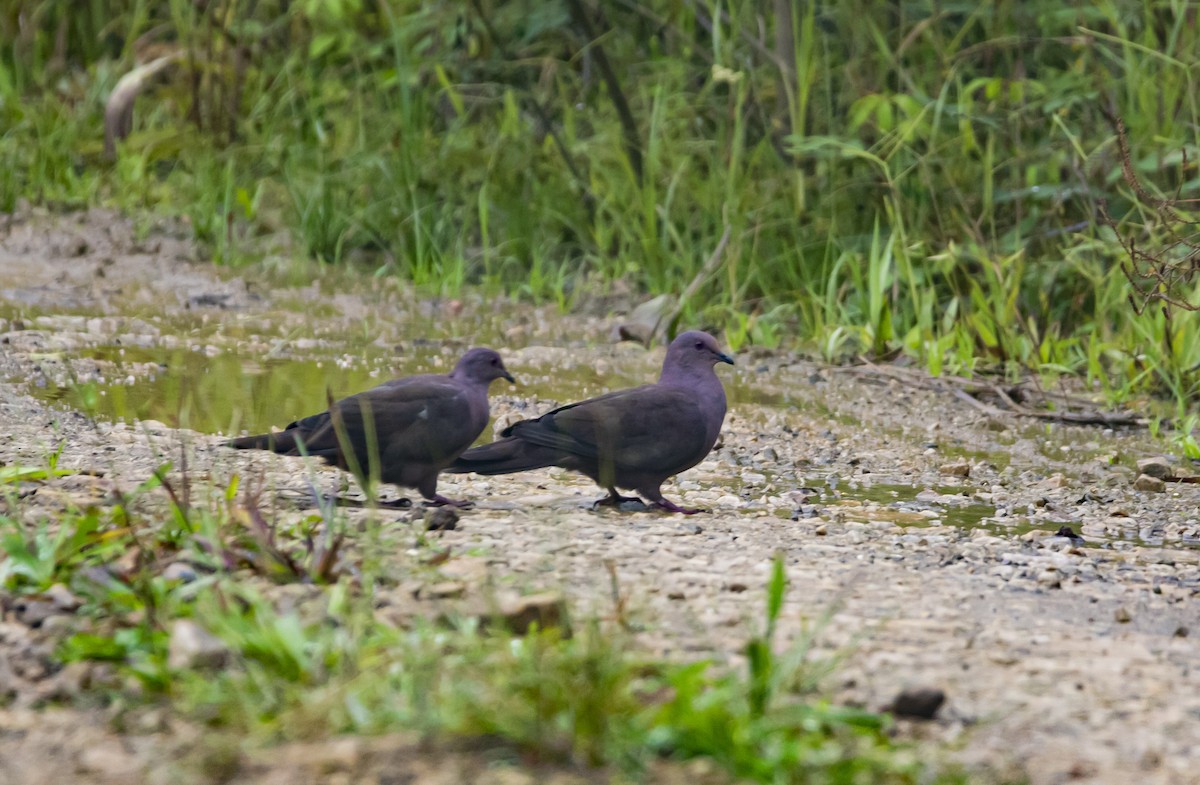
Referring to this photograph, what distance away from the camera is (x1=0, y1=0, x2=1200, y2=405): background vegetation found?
7445 millimetres

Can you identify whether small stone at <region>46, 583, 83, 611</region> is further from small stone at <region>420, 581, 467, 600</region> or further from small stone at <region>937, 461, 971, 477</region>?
small stone at <region>937, 461, 971, 477</region>

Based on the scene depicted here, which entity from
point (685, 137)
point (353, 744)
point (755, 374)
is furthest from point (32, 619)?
point (685, 137)

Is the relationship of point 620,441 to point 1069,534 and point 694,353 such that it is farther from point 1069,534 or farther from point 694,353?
point 1069,534

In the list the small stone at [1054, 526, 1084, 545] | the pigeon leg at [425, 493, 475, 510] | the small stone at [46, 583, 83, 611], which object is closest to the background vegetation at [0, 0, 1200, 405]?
the small stone at [1054, 526, 1084, 545]

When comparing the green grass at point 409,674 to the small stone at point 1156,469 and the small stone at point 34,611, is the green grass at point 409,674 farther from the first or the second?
the small stone at point 1156,469

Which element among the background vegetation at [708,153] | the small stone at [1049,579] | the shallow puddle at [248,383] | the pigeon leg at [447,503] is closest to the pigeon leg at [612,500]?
the pigeon leg at [447,503]

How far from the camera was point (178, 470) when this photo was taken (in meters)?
4.20

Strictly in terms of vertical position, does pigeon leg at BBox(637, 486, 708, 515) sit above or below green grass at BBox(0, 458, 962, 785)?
below

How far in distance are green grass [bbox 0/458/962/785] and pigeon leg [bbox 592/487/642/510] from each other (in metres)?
1.41

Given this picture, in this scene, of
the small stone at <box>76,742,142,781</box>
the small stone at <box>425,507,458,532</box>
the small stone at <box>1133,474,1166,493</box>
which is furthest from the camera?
the small stone at <box>1133,474,1166,493</box>

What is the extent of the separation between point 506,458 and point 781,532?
83cm

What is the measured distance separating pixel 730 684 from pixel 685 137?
274 inches

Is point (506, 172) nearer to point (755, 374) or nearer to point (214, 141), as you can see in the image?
point (214, 141)

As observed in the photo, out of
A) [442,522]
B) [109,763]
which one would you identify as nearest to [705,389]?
[442,522]
